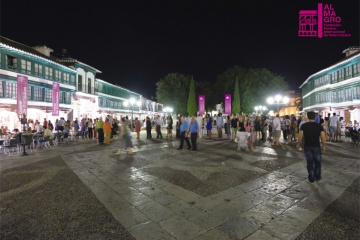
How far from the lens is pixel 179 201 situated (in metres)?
4.36

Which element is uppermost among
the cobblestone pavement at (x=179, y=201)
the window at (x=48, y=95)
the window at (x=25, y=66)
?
the window at (x=25, y=66)


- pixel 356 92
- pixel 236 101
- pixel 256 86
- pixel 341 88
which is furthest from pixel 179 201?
pixel 256 86

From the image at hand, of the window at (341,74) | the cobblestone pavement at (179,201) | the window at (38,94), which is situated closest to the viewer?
the cobblestone pavement at (179,201)

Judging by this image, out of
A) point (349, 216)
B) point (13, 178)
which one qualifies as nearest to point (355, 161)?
point (349, 216)

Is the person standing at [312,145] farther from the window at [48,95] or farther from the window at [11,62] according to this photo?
the window at [48,95]

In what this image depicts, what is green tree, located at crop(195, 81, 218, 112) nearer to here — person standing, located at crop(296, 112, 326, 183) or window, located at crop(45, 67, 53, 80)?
window, located at crop(45, 67, 53, 80)

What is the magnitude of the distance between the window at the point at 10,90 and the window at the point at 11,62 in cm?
164

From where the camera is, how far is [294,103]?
212ft

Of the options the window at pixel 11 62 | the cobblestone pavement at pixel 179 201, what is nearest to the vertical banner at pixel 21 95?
the window at pixel 11 62

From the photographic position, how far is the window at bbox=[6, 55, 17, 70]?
64.2ft

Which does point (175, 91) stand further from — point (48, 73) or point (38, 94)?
point (38, 94)

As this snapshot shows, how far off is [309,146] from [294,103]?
6736 centimetres

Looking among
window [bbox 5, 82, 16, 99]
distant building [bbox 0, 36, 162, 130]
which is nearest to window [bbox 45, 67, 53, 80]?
distant building [bbox 0, 36, 162, 130]

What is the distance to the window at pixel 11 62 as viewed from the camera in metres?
19.6
